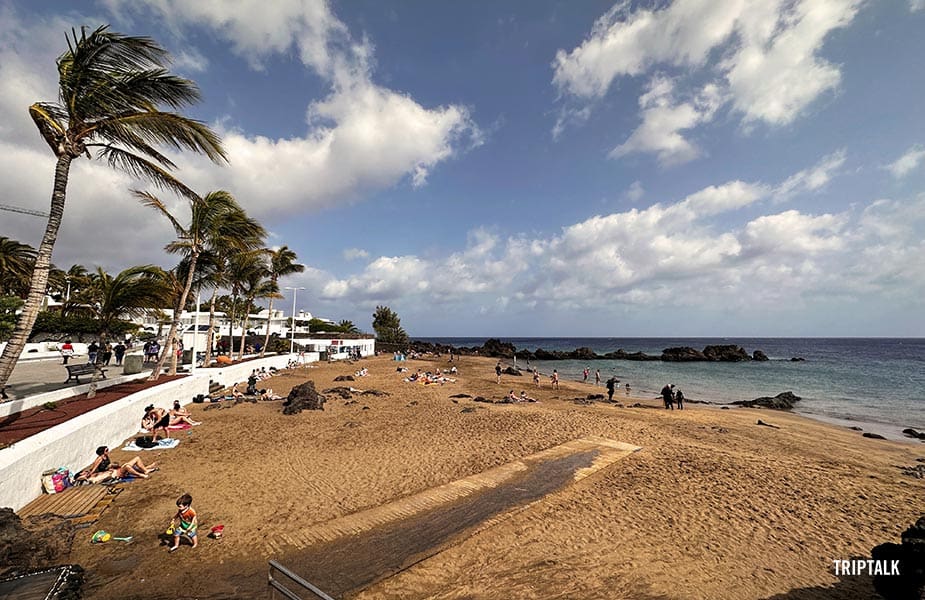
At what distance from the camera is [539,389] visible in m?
29.3

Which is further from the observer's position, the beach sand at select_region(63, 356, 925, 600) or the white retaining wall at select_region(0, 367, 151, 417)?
the white retaining wall at select_region(0, 367, 151, 417)

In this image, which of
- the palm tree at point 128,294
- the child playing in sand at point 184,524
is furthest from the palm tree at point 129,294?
the child playing in sand at point 184,524

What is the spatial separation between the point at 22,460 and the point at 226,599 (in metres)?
5.13

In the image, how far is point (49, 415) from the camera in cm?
920

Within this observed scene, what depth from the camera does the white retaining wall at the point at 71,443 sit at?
653cm

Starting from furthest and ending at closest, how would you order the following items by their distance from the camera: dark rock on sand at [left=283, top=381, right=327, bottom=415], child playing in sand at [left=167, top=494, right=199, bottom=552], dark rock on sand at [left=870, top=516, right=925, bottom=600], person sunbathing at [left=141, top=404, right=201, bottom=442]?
dark rock on sand at [left=283, top=381, right=327, bottom=415] < person sunbathing at [left=141, top=404, right=201, bottom=442] < child playing in sand at [left=167, top=494, right=199, bottom=552] < dark rock on sand at [left=870, top=516, right=925, bottom=600]

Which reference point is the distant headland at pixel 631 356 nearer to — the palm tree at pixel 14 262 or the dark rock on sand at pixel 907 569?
the palm tree at pixel 14 262

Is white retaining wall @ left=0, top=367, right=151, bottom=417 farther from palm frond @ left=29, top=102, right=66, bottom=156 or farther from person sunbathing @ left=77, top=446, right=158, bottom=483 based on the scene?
palm frond @ left=29, top=102, right=66, bottom=156

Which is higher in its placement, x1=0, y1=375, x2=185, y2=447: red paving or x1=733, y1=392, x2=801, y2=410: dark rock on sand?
x1=0, y1=375, x2=185, y2=447: red paving

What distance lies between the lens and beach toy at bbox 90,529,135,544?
6.10 meters

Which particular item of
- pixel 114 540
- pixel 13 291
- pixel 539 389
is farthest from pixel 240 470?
pixel 13 291

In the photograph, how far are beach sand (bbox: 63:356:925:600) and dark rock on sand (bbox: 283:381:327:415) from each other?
78cm

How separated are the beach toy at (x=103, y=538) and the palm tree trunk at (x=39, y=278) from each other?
3.58 m

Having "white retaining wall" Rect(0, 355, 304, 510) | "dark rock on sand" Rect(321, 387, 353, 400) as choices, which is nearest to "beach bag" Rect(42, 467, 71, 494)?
"white retaining wall" Rect(0, 355, 304, 510)
